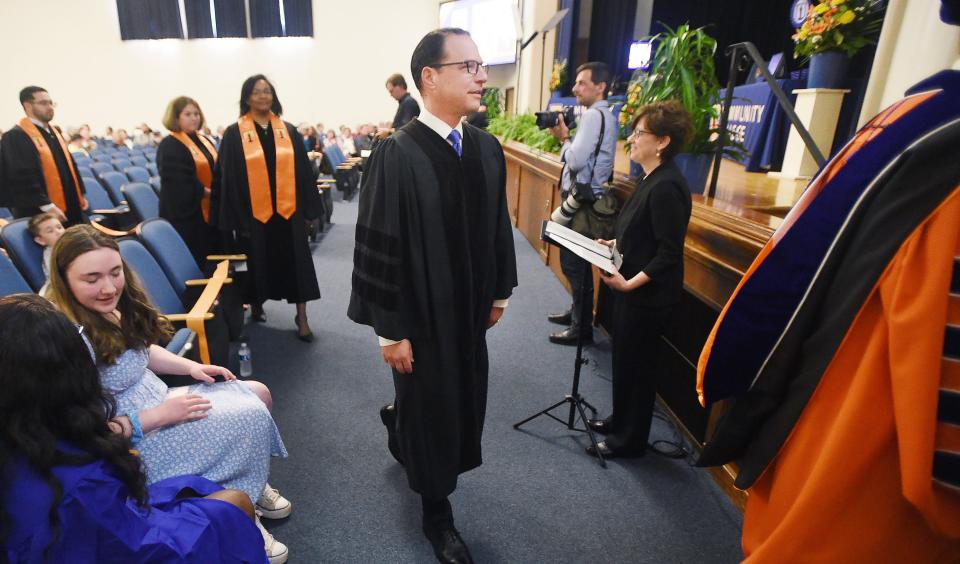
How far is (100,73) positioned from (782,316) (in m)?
16.0

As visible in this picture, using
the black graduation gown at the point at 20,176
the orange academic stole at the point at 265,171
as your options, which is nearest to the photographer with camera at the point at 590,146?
the orange academic stole at the point at 265,171

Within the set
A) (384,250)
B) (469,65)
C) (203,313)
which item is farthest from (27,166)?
(469,65)

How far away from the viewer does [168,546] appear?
39.8 inches

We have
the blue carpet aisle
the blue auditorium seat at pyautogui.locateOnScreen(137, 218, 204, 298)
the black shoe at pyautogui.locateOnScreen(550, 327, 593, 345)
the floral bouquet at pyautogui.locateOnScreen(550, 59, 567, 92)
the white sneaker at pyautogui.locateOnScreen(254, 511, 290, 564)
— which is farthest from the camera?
the floral bouquet at pyautogui.locateOnScreen(550, 59, 567, 92)

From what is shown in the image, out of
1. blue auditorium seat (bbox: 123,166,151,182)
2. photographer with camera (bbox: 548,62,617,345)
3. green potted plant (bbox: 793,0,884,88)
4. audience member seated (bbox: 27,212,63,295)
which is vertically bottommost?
blue auditorium seat (bbox: 123,166,151,182)

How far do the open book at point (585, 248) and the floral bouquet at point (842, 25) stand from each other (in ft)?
8.33

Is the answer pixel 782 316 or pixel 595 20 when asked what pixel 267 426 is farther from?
pixel 595 20

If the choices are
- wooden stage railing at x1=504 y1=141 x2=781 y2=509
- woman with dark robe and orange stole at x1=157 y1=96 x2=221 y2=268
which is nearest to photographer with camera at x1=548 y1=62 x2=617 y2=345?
wooden stage railing at x1=504 y1=141 x2=781 y2=509

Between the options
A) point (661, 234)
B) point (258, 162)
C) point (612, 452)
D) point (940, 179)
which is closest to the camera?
point (940, 179)

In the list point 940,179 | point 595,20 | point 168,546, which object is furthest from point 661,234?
point 595,20

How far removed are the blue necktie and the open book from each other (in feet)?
1.93

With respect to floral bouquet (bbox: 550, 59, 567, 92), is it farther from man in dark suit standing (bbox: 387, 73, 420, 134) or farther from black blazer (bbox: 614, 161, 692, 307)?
black blazer (bbox: 614, 161, 692, 307)

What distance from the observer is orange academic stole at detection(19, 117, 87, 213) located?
11.5ft

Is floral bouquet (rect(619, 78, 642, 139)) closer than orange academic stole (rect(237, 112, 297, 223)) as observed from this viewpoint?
Yes
